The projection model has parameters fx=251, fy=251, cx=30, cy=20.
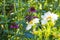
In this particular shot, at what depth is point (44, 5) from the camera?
289 centimetres

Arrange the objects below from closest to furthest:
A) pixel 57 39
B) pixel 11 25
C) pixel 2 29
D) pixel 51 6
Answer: pixel 57 39 < pixel 11 25 < pixel 2 29 < pixel 51 6

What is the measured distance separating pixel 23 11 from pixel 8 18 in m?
0.18

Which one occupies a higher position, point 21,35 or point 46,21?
point 46,21

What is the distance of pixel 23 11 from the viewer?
267 centimetres

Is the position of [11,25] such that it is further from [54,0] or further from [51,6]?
[54,0]

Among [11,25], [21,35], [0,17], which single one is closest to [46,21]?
[21,35]

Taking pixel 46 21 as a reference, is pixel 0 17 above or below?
below

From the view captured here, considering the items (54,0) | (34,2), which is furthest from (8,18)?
(54,0)

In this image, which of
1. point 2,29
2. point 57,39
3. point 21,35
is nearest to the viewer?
point 57,39

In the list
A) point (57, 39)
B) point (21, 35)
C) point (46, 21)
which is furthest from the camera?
point (21, 35)

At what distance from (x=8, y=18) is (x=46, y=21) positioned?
0.89m

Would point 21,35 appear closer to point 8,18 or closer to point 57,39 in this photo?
point 57,39

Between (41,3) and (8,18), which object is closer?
(8,18)

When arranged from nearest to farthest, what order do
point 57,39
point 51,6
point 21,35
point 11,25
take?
point 57,39
point 21,35
point 11,25
point 51,6
